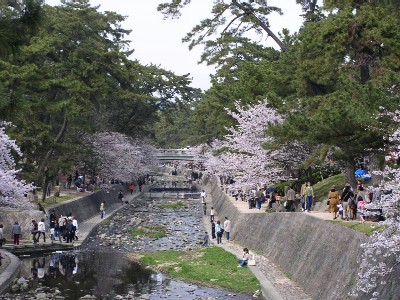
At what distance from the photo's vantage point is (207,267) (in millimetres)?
26734

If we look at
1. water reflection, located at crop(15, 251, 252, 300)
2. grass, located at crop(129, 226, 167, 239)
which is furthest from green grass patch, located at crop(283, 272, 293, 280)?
grass, located at crop(129, 226, 167, 239)

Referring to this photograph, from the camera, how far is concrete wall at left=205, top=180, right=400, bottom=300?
55.2 ft

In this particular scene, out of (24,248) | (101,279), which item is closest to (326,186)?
Result: (101,279)

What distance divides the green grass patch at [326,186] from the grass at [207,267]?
6.04m

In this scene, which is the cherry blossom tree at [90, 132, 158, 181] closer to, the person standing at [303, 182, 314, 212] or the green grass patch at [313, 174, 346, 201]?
the green grass patch at [313, 174, 346, 201]

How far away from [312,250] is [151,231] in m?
20.5

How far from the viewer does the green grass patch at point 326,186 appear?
1227 inches

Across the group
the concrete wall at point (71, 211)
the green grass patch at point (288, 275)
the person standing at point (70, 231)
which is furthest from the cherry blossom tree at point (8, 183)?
the green grass patch at point (288, 275)

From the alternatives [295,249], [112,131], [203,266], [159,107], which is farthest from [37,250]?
[159,107]

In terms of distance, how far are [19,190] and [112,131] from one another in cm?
3281

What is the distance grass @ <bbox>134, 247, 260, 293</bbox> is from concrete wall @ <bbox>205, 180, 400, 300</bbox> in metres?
1.71

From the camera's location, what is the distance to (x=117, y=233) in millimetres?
39531

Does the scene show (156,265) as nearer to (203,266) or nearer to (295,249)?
(203,266)

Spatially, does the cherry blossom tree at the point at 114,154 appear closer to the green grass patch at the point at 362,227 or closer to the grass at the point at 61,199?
the grass at the point at 61,199
